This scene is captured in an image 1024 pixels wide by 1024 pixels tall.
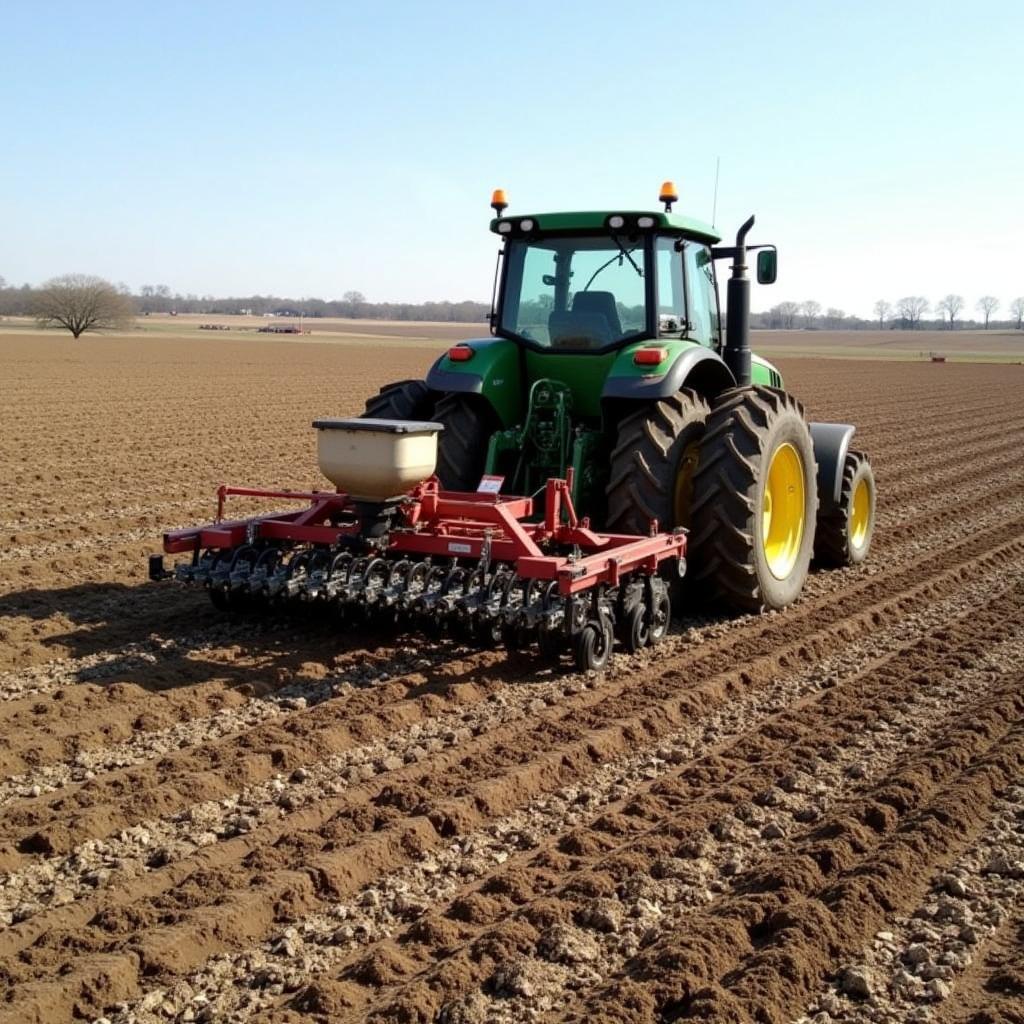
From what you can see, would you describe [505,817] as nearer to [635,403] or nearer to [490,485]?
[490,485]

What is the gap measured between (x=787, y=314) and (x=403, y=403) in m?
147

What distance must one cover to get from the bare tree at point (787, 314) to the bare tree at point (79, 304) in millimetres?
94297

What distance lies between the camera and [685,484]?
6715 millimetres

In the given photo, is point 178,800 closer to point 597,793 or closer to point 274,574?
point 597,793

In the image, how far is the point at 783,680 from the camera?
19.2ft

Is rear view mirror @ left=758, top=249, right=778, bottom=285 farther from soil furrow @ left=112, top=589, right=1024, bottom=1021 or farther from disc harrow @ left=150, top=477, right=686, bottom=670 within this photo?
soil furrow @ left=112, top=589, right=1024, bottom=1021

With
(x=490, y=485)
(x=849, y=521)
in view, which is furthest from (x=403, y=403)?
(x=849, y=521)

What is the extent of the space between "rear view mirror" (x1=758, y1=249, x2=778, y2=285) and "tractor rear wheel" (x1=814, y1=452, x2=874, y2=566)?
1681mm

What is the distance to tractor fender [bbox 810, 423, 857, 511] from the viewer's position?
8414 mm

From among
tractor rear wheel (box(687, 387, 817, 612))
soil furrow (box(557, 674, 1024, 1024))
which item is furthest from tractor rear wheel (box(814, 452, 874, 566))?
soil furrow (box(557, 674, 1024, 1024))

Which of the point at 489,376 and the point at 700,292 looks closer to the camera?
the point at 489,376

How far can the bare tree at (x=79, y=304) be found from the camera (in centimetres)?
6331

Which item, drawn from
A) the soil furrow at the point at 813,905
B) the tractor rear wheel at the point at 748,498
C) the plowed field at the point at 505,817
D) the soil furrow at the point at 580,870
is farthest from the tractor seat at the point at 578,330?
the soil furrow at the point at 813,905

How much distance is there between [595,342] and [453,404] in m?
0.89
